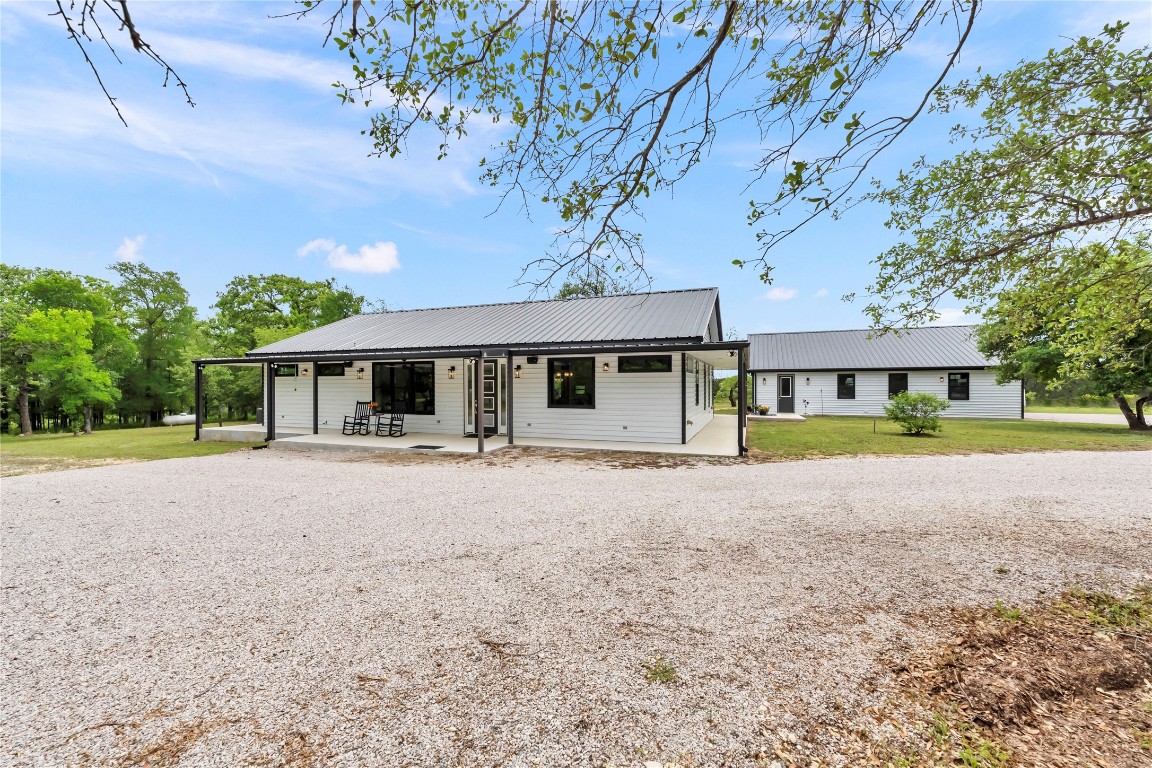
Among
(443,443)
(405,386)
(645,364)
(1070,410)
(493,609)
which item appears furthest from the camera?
(1070,410)

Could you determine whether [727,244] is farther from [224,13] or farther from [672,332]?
[672,332]

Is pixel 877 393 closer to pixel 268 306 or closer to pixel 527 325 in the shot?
pixel 527 325

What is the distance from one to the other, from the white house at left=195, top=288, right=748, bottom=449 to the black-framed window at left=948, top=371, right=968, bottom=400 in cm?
1172

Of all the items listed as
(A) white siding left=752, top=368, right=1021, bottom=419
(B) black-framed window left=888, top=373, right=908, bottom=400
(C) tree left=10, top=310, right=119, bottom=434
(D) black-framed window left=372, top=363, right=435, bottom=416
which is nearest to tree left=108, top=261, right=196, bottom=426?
(C) tree left=10, top=310, right=119, bottom=434

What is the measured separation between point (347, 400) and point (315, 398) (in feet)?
3.43

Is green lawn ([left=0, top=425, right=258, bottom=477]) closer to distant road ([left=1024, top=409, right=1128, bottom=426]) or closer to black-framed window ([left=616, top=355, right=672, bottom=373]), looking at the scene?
black-framed window ([left=616, top=355, right=672, bottom=373])

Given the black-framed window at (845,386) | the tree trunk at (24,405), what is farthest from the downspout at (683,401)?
the tree trunk at (24,405)

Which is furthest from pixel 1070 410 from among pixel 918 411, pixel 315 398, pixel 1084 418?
pixel 315 398

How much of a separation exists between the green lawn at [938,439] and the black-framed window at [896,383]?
3852 millimetres

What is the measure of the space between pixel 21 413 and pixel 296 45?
86.6ft

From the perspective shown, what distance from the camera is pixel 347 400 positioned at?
14.2 metres

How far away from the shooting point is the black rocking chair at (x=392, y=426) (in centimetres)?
1299

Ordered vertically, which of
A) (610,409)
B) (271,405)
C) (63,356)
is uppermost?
(63,356)

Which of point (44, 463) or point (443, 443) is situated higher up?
point (443, 443)
